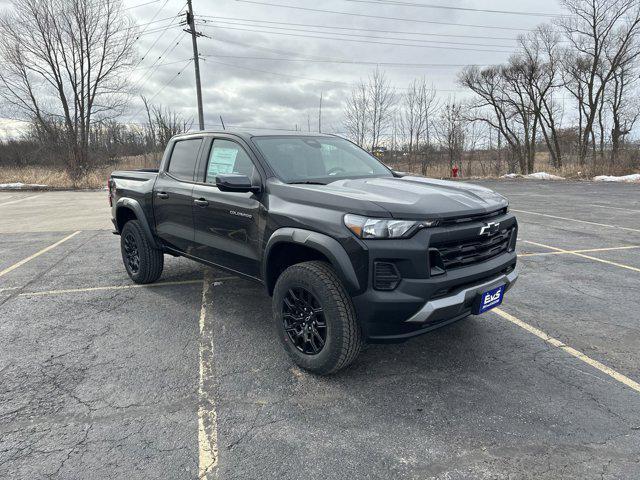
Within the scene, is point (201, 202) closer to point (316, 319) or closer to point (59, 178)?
point (316, 319)

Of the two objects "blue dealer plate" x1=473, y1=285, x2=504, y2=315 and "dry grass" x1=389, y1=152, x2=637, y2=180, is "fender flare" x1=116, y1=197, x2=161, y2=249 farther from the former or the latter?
"dry grass" x1=389, y1=152, x2=637, y2=180

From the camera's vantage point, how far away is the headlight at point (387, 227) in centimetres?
268

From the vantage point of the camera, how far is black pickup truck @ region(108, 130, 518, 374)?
268 centimetres

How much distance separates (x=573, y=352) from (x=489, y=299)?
3.63 feet

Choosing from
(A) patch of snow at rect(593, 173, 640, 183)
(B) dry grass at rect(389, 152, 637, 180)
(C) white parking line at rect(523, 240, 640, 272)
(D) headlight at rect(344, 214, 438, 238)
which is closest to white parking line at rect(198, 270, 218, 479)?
(D) headlight at rect(344, 214, 438, 238)

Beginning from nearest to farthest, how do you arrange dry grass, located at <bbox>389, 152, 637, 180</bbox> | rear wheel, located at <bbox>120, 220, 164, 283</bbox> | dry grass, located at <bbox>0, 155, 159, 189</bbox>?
rear wheel, located at <bbox>120, 220, 164, 283</bbox>
dry grass, located at <bbox>0, 155, 159, 189</bbox>
dry grass, located at <bbox>389, 152, 637, 180</bbox>

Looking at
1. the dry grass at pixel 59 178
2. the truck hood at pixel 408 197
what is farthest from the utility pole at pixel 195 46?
the truck hood at pixel 408 197

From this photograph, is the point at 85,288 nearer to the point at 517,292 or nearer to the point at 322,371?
the point at 322,371

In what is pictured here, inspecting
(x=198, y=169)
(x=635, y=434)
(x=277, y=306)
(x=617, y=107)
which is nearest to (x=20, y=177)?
(x=198, y=169)

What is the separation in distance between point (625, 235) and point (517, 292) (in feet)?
16.5

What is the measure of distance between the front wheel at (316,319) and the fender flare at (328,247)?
0.12m

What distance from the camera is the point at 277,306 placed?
325 centimetres

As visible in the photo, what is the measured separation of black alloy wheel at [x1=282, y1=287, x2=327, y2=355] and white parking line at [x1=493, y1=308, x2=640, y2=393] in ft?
6.93

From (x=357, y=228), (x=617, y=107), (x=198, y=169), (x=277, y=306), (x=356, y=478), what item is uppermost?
(x=617, y=107)
